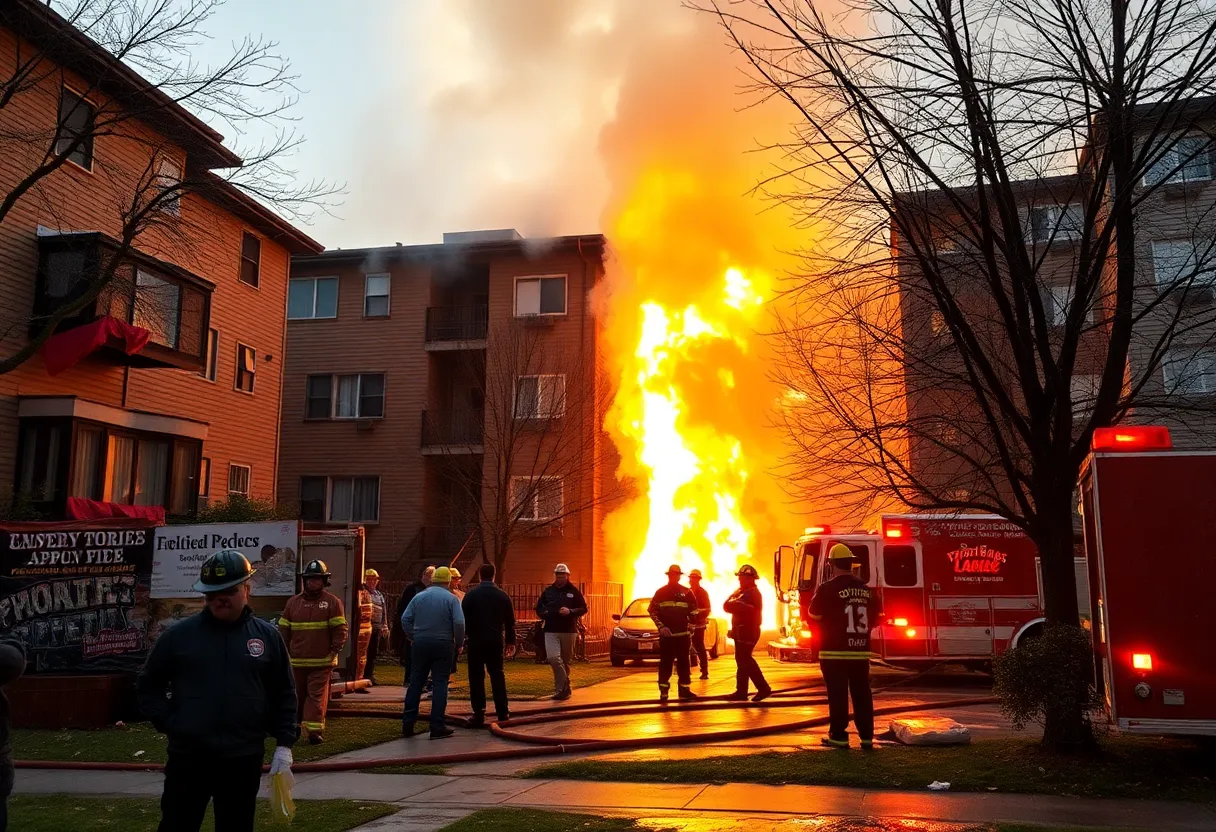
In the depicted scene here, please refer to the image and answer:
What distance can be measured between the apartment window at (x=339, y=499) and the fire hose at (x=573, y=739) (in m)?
17.9

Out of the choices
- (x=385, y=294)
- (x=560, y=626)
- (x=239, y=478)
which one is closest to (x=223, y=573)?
(x=560, y=626)

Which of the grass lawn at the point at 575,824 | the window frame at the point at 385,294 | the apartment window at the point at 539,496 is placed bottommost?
the grass lawn at the point at 575,824

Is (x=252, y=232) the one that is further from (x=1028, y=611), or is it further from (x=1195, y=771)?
(x=1195, y=771)

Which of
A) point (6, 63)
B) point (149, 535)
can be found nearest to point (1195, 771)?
point (149, 535)

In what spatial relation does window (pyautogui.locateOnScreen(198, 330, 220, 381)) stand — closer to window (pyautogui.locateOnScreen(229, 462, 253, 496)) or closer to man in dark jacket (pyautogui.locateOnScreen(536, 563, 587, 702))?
window (pyautogui.locateOnScreen(229, 462, 253, 496))

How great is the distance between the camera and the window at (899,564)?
16781 mm

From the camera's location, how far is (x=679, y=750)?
31.7 ft

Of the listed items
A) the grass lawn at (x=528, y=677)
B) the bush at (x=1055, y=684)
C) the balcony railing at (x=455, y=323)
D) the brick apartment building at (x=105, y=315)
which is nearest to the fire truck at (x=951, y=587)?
the grass lawn at (x=528, y=677)

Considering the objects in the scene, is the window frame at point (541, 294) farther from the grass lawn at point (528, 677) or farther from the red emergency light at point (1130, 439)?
the red emergency light at point (1130, 439)

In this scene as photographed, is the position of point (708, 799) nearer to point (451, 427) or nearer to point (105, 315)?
point (105, 315)

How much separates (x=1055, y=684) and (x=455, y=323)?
78.3 ft

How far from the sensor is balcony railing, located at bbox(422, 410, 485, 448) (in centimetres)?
2944

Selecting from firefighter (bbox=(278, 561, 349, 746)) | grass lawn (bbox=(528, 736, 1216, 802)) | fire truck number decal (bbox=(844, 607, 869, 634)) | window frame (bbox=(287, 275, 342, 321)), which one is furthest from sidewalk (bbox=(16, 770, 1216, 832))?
window frame (bbox=(287, 275, 342, 321))

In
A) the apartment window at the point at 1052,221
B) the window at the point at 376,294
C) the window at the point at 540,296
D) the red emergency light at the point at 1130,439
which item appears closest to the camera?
the red emergency light at the point at 1130,439
